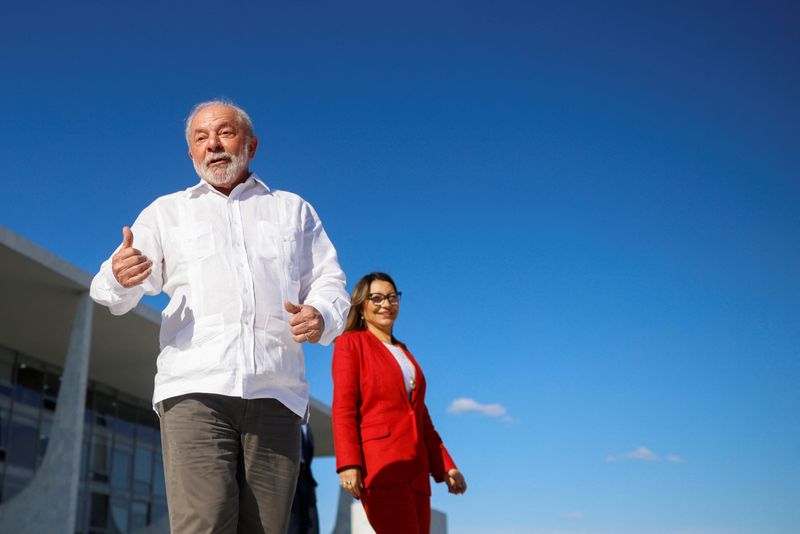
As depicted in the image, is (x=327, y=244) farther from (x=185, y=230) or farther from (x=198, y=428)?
(x=198, y=428)

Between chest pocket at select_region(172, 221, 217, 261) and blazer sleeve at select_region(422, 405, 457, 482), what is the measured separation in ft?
7.39

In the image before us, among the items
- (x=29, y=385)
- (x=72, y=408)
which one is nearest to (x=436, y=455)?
(x=72, y=408)

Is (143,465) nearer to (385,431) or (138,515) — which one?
(138,515)

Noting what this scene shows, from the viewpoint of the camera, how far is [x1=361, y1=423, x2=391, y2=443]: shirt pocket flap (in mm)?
4387

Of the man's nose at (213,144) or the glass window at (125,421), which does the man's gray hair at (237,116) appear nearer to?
the man's nose at (213,144)

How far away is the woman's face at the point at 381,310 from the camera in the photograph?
506 centimetres

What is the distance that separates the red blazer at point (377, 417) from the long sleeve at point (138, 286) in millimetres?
1667

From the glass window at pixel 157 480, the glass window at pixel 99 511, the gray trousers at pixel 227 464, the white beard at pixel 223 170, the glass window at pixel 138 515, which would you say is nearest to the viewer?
the gray trousers at pixel 227 464

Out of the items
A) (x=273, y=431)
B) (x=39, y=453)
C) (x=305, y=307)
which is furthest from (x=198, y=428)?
(x=39, y=453)

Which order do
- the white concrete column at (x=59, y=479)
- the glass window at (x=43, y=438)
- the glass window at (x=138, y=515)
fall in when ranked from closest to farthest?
the white concrete column at (x=59, y=479), the glass window at (x=43, y=438), the glass window at (x=138, y=515)

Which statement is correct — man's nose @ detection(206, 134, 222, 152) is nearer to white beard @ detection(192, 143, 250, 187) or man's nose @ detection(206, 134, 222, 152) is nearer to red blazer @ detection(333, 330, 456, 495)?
white beard @ detection(192, 143, 250, 187)

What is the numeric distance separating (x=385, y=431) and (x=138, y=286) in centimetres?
188

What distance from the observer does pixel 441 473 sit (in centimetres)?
487

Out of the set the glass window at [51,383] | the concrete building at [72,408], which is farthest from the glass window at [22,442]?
the glass window at [51,383]
